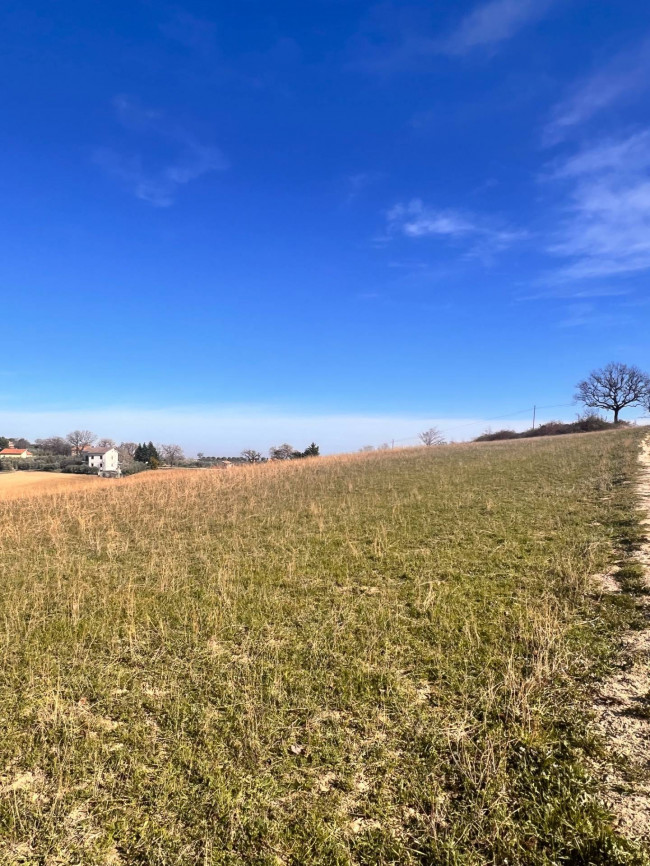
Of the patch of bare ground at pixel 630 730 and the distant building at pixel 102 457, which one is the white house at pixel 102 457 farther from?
the patch of bare ground at pixel 630 730

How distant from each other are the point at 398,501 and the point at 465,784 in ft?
38.6

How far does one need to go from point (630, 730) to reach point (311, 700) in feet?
9.69

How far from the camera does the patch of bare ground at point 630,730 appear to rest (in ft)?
10.0

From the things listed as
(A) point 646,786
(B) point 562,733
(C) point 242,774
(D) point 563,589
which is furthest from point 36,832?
(D) point 563,589

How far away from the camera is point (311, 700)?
14.7 feet

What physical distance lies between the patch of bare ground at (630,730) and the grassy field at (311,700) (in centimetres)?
14

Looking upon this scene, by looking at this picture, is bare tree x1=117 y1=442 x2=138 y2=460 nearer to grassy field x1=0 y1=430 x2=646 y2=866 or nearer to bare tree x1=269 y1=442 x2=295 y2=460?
bare tree x1=269 y1=442 x2=295 y2=460

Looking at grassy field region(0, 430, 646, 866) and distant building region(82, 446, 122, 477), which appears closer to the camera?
grassy field region(0, 430, 646, 866)

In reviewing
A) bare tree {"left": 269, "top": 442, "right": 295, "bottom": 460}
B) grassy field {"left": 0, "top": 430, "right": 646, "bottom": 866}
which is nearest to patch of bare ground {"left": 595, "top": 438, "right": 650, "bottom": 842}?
grassy field {"left": 0, "top": 430, "right": 646, "bottom": 866}

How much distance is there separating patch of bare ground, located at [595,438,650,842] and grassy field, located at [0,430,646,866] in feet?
0.46

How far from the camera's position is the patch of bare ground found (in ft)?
10.0

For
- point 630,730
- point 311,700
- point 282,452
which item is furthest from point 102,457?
point 630,730

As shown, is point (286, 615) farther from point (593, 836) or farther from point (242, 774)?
point (593, 836)

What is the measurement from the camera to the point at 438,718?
415cm
